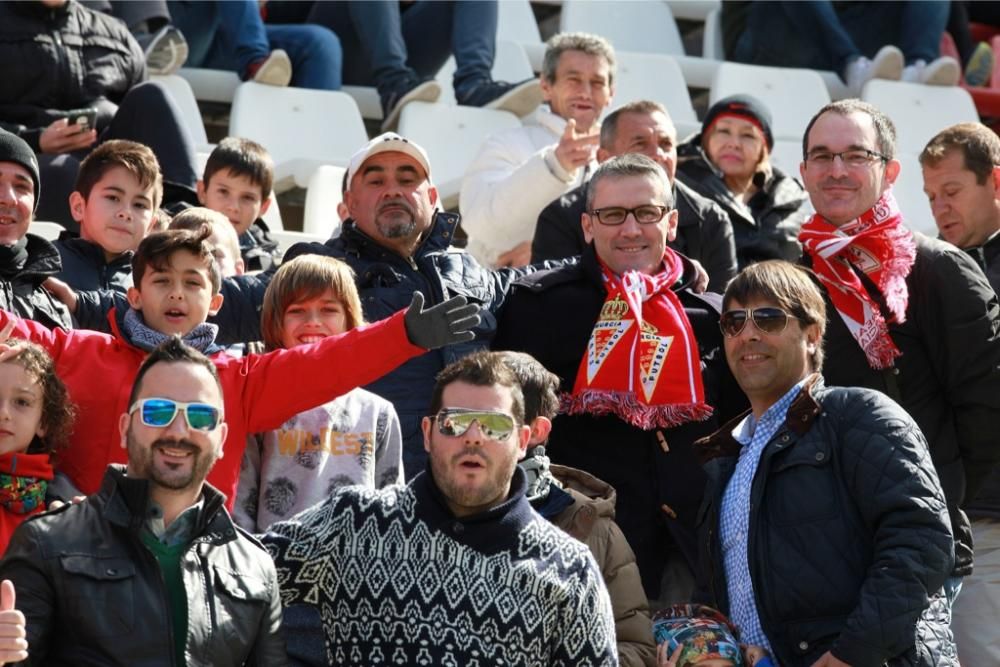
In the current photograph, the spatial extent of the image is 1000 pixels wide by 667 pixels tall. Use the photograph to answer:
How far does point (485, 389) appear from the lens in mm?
4113

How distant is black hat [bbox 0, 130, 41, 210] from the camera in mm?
5086

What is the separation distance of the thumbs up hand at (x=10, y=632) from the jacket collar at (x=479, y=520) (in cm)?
91

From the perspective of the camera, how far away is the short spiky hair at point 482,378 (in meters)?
4.13

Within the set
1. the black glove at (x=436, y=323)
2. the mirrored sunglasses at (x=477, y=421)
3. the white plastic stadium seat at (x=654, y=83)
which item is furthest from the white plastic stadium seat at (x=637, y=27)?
the mirrored sunglasses at (x=477, y=421)

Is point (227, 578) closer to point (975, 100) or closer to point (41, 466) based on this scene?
point (41, 466)

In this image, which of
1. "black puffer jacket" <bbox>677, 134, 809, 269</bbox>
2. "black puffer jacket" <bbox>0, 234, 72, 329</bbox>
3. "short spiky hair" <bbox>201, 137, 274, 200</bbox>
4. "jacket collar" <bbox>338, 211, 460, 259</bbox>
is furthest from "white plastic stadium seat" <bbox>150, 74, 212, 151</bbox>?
"black puffer jacket" <bbox>0, 234, 72, 329</bbox>

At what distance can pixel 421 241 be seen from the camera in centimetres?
536

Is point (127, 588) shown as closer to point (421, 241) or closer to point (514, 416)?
point (514, 416)

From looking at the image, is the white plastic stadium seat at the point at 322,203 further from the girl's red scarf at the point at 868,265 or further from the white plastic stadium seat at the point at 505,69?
the girl's red scarf at the point at 868,265

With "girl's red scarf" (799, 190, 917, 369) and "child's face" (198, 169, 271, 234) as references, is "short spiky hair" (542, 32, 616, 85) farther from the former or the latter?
"girl's red scarf" (799, 190, 917, 369)

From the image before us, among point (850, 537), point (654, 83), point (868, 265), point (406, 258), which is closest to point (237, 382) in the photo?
point (406, 258)

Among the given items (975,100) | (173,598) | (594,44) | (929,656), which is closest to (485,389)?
(173,598)

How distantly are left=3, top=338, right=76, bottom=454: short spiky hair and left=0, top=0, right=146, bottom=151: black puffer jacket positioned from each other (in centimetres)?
273

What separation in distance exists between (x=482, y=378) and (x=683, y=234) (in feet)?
5.89
